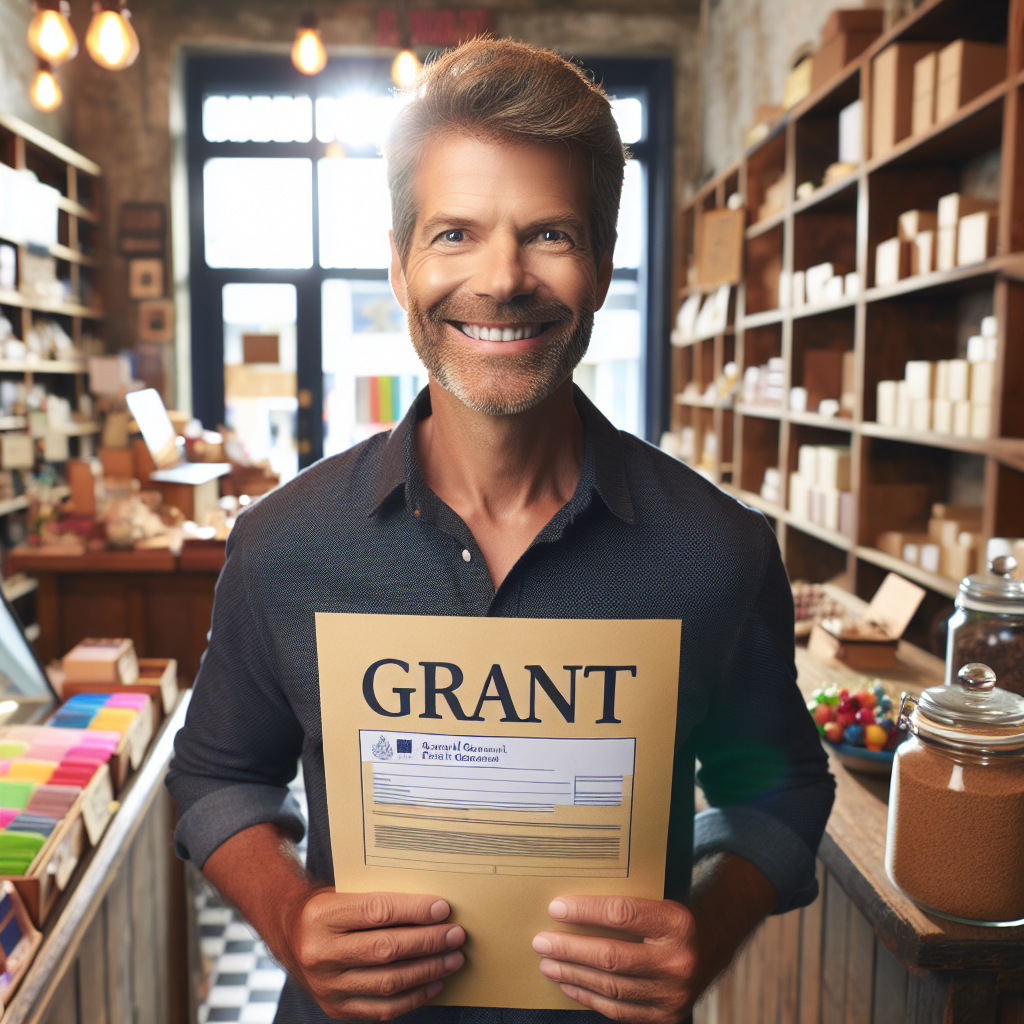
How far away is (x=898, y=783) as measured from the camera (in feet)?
3.69

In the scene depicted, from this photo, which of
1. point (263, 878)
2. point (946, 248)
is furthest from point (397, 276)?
point (946, 248)

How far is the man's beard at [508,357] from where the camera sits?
994 millimetres

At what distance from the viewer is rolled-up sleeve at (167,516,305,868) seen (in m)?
1.04

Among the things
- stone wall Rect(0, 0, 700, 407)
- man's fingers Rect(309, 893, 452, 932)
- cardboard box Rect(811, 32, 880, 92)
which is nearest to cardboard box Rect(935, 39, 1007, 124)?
cardboard box Rect(811, 32, 880, 92)

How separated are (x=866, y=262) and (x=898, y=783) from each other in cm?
254

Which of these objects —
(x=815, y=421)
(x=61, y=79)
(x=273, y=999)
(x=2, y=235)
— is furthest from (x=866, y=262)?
(x=61, y=79)

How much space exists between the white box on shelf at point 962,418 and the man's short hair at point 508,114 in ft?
5.92

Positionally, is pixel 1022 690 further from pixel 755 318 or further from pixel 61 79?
pixel 61 79

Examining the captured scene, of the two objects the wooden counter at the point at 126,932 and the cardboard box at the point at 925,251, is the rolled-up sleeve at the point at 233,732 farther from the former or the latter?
the cardboard box at the point at 925,251

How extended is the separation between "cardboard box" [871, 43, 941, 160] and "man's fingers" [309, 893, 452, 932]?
2.92 metres

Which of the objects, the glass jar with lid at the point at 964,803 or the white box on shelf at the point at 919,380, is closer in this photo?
the glass jar with lid at the point at 964,803

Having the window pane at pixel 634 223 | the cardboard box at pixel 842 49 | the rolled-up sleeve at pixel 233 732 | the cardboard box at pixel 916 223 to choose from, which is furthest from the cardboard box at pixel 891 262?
the window pane at pixel 634 223

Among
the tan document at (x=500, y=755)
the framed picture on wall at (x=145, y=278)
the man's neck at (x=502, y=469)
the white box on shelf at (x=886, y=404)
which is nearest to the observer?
the tan document at (x=500, y=755)

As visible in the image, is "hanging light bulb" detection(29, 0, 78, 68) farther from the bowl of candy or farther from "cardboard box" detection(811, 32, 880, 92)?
the bowl of candy
